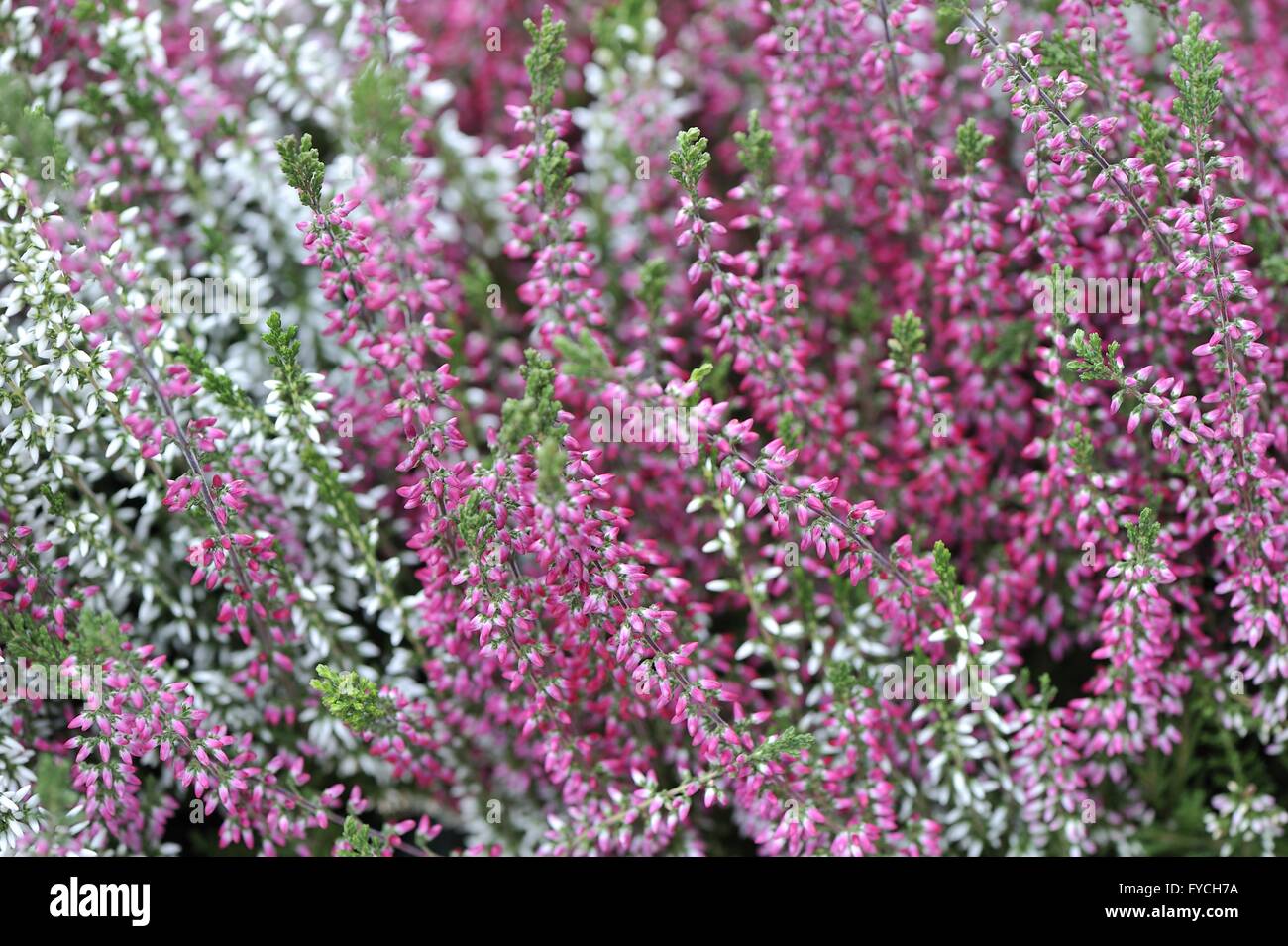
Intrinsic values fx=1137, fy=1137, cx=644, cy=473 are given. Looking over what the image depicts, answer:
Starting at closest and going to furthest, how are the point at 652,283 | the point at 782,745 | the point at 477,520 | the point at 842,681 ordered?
the point at 477,520, the point at 782,745, the point at 842,681, the point at 652,283

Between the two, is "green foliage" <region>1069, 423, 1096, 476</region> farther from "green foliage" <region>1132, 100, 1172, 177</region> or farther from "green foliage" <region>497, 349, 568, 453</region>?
"green foliage" <region>497, 349, 568, 453</region>

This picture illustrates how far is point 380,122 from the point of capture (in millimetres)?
2094

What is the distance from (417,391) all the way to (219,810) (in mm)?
1209

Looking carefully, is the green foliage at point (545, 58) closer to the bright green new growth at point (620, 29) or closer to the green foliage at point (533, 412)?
the green foliage at point (533, 412)

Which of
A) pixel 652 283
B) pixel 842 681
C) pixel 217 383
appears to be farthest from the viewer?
pixel 652 283

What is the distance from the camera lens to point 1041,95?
2.07 m

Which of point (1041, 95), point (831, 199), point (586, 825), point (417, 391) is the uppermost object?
point (831, 199)

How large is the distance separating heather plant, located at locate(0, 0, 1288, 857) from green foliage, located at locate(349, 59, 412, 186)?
0.08 feet

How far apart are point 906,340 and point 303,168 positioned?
124 cm

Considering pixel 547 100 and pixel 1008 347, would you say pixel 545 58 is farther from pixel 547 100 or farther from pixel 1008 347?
pixel 1008 347

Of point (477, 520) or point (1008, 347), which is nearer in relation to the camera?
point (477, 520)

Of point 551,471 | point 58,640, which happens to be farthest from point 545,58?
point 58,640
